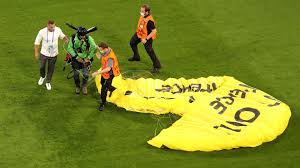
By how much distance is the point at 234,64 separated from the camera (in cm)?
1633

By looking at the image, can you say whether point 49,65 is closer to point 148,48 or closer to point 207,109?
point 148,48

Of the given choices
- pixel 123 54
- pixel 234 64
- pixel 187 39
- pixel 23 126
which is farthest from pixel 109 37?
pixel 23 126

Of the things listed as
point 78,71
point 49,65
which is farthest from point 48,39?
point 78,71

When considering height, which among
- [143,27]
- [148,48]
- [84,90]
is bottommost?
[84,90]

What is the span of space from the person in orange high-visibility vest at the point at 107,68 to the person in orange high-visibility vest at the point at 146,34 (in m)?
1.89

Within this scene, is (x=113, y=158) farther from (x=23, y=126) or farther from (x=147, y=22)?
(x=147, y=22)

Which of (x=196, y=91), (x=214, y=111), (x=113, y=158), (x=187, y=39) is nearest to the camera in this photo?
(x=113, y=158)

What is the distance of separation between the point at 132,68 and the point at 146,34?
108 cm

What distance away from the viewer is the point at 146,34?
1555 centimetres

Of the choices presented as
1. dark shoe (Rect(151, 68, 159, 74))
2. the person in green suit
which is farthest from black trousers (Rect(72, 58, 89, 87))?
dark shoe (Rect(151, 68, 159, 74))

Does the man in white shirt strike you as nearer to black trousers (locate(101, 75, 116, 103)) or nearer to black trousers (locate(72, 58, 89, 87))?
black trousers (locate(72, 58, 89, 87))

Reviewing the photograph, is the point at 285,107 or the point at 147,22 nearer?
the point at 285,107

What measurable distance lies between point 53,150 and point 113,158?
50.6 inches

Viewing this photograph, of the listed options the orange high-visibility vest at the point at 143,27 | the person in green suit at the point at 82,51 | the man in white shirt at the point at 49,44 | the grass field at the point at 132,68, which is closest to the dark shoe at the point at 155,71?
the grass field at the point at 132,68
